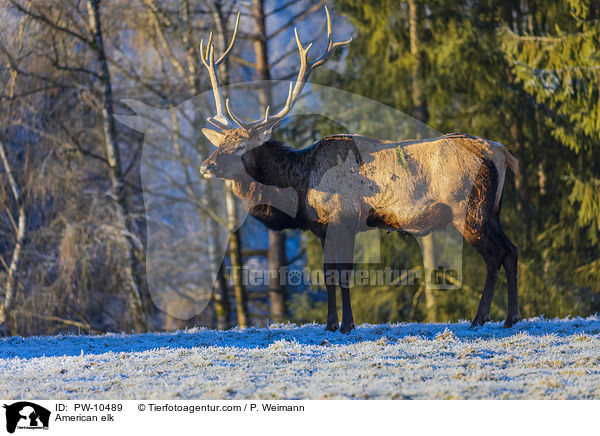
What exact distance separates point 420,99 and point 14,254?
9928mm

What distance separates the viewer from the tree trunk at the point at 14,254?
14984 millimetres

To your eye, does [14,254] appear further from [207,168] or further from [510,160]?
[510,160]

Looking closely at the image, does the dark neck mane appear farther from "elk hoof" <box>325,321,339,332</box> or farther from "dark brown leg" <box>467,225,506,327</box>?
"dark brown leg" <box>467,225,506,327</box>

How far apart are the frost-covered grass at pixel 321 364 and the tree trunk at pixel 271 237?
914 centimetres

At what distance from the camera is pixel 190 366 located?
6512 millimetres

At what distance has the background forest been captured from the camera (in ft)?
46.3

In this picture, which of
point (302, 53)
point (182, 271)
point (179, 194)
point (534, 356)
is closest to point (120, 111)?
point (179, 194)

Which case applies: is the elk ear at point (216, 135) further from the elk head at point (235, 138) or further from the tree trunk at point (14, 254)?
the tree trunk at point (14, 254)

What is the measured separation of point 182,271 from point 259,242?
12.9 ft

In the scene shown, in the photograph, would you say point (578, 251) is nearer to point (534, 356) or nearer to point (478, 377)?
point (534, 356)

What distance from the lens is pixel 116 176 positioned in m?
13.9

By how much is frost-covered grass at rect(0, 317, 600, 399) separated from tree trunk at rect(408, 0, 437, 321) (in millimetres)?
6746
